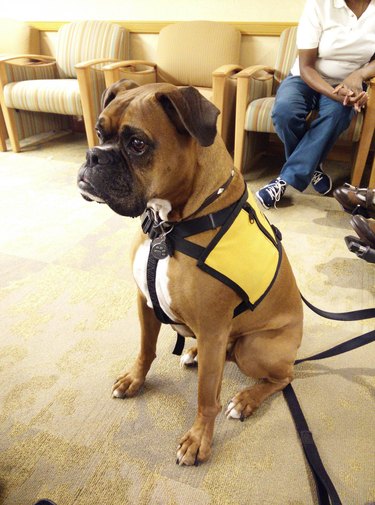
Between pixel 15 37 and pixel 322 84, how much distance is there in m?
3.12

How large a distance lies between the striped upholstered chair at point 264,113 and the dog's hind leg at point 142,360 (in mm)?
1940

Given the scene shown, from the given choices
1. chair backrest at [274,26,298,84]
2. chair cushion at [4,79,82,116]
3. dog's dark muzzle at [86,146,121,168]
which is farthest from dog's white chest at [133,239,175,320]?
chair backrest at [274,26,298,84]

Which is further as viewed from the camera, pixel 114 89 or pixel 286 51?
pixel 286 51

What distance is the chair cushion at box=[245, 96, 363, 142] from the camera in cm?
256

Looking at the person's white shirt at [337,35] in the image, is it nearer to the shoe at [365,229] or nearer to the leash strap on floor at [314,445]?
the shoe at [365,229]

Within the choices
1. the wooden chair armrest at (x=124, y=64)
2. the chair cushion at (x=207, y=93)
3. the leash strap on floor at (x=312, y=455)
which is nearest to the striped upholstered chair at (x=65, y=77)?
the wooden chair armrest at (x=124, y=64)

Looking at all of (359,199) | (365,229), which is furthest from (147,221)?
(359,199)

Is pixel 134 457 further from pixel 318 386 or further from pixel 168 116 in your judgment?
pixel 168 116

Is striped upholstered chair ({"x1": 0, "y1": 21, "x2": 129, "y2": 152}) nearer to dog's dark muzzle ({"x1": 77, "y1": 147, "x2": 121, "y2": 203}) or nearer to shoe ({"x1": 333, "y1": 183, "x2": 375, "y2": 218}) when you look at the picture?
shoe ({"x1": 333, "y1": 183, "x2": 375, "y2": 218})

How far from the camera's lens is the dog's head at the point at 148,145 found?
0.82 metres

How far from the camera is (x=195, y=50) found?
10.8 ft

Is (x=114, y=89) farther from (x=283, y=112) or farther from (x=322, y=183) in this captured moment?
(x=322, y=183)

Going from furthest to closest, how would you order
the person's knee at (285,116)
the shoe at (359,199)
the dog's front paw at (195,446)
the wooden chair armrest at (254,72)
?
the wooden chair armrest at (254,72) → the person's knee at (285,116) → the shoe at (359,199) → the dog's front paw at (195,446)

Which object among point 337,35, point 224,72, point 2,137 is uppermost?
point 337,35
